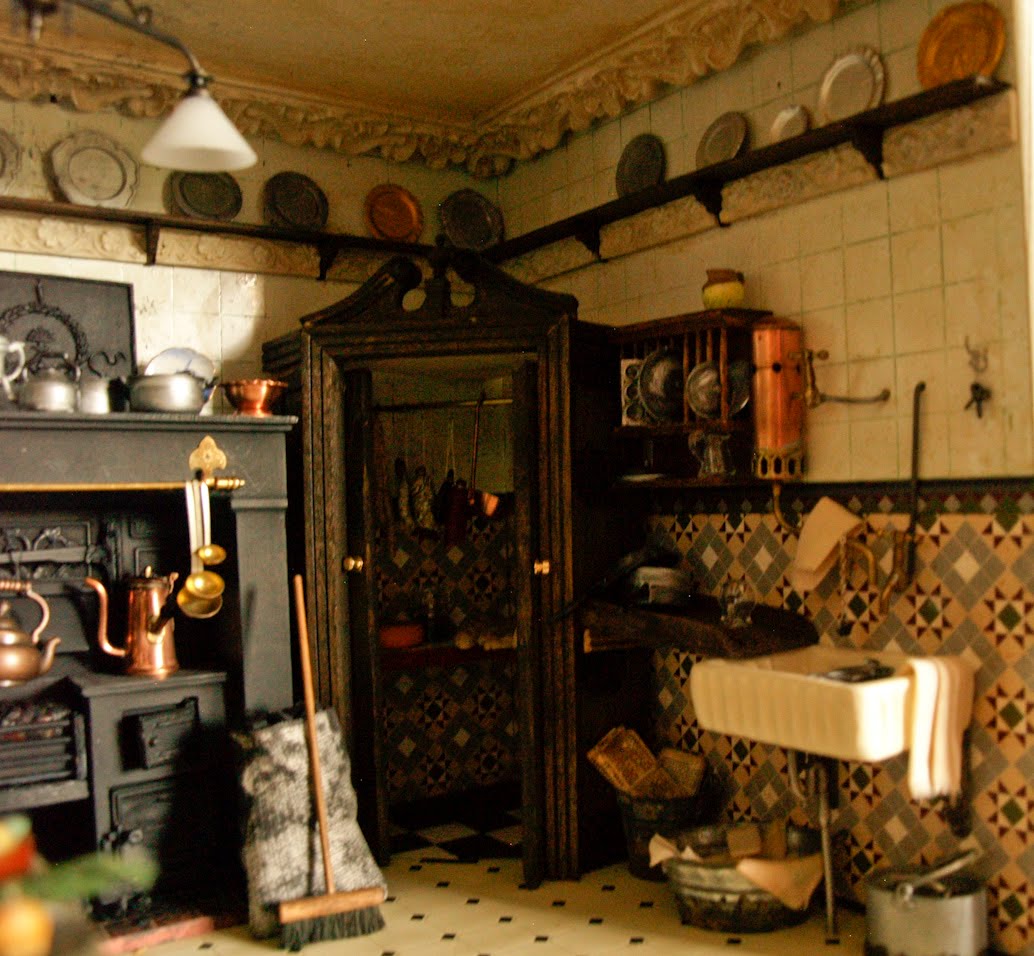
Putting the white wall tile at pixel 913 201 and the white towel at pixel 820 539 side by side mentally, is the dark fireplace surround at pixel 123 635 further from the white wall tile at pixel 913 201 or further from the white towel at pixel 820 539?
the white wall tile at pixel 913 201

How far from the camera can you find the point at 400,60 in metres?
4.57

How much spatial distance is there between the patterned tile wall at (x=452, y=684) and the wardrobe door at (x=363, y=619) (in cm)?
69

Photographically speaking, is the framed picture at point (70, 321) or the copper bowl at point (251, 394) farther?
the framed picture at point (70, 321)

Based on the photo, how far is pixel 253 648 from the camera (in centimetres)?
394

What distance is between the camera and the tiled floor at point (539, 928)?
348 centimetres

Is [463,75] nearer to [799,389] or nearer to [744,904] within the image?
[799,389]

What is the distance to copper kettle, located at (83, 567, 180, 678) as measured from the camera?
3926mm

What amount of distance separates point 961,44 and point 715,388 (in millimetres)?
1309

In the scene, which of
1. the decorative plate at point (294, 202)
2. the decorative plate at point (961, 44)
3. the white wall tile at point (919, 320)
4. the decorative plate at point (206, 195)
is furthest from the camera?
the decorative plate at point (294, 202)

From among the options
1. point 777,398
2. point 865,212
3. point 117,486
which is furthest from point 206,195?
point 865,212

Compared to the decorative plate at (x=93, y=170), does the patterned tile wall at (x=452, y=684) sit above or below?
below

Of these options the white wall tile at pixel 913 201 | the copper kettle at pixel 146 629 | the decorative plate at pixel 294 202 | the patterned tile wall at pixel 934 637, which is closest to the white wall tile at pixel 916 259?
the white wall tile at pixel 913 201

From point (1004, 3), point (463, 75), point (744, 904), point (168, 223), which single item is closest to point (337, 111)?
point (463, 75)

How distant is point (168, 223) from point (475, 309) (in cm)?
135
